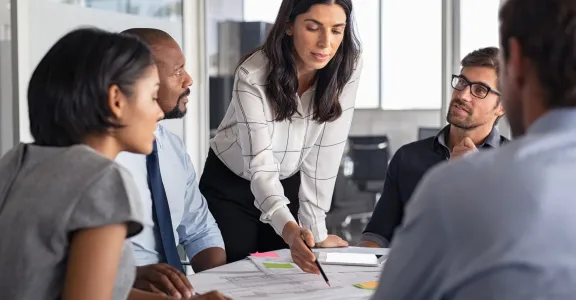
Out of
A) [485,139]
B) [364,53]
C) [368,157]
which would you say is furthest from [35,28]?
[368,157]

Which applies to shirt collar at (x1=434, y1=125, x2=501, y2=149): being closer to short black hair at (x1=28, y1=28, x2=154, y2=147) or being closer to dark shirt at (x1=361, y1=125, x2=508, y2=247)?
dark shirt at (x1=361, y1=125, x2=508, y2=247)

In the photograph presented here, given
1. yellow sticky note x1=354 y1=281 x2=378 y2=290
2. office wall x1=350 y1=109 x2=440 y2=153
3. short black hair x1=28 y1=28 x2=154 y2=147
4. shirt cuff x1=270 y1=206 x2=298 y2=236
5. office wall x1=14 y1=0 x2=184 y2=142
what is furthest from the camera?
office wall x1=350 y1=109 x2=440 y2=153

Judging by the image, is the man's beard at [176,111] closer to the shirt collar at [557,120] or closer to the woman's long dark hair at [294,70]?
the woman's long dark hair at [294,70]

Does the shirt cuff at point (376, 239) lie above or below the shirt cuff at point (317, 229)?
below

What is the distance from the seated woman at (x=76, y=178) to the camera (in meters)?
1.19

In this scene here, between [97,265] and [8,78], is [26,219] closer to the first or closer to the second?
[97,265]

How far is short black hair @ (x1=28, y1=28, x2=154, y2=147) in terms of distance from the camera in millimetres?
1312

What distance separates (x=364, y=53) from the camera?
5.25m

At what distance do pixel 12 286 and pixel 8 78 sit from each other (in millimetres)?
2318

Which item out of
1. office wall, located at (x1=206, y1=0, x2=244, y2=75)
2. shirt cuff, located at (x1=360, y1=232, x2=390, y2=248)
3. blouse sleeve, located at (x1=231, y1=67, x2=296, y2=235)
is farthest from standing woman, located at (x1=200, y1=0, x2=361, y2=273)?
office wall, located at (x1=206, y1=0, x2=244, y2=75)

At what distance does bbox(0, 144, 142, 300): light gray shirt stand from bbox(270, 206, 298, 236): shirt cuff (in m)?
1.06

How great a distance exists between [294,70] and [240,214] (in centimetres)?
53

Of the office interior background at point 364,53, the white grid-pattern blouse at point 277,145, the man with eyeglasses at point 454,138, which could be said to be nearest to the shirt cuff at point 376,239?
the man with eyeglasses at point 454,138

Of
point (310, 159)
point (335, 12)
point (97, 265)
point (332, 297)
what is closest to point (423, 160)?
point (310, 159)
